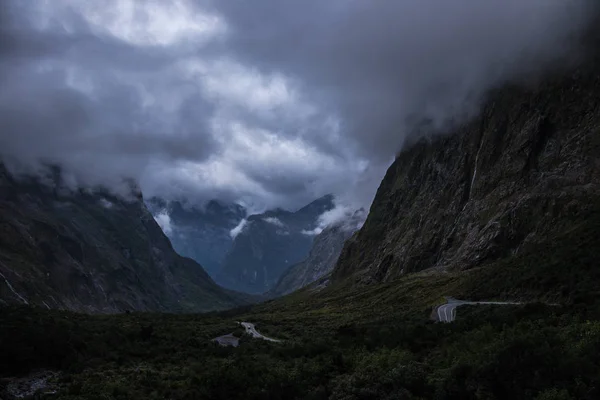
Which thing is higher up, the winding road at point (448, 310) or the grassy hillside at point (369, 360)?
the winding road at point (448, 310)

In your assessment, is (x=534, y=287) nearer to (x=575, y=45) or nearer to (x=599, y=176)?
(x=599, y=176)

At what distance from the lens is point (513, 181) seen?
13350 centimetres

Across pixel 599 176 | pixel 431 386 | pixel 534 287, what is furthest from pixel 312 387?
pixel 599 176

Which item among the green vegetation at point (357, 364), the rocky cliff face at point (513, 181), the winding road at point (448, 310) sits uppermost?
the rocky cliff face at point (513, 181)

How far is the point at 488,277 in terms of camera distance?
312ft

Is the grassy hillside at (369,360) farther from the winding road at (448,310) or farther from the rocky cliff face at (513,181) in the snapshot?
the rocky cliff face at (513,181)

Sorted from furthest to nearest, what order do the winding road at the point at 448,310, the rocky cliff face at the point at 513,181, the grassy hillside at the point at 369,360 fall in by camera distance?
1. the rocky cliff face at the point at 513,181
2. the winding road at the point at 448,310
3. the grassy hillside at the point at 369,360

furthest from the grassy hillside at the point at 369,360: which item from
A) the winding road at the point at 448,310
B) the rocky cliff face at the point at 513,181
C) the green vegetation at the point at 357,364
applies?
the rocky cliff face at the point at 513,181

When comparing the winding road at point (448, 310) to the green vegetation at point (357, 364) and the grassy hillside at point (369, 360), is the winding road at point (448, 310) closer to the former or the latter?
the grassy hillside at point (369, 360)

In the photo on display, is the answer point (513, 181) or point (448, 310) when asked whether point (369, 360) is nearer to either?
point (448, 310)

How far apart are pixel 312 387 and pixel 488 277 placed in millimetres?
72163

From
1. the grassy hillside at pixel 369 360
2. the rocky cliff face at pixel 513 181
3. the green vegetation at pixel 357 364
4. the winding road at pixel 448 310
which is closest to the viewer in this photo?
the green vegetation at pixel 357 364

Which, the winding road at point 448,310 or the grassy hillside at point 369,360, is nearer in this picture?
the grassy hillside at point 369,360

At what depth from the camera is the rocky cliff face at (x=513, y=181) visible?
112 meters
